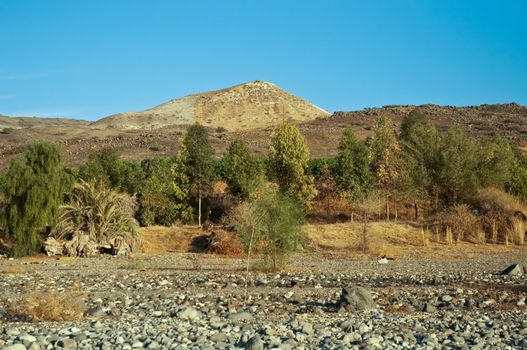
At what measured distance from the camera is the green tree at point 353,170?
4122 cm

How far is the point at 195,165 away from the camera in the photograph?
40000mm

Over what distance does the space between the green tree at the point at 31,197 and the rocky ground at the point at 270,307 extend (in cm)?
285

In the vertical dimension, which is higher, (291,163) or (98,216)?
(291,163)

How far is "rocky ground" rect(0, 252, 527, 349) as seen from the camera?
36.4 feet

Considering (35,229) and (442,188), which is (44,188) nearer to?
(35,229)

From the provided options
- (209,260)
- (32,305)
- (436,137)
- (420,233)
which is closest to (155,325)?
(32,305)

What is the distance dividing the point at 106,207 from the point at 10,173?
15.7ft

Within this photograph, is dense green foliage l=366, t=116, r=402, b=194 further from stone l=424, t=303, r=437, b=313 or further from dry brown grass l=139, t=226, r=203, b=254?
stone l=424, t=303, r=437, b=313

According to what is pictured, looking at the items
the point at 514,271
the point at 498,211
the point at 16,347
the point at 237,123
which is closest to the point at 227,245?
the point at 514,271

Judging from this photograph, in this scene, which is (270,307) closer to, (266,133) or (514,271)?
(514,271)

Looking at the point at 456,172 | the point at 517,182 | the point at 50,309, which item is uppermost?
the point at 456,172

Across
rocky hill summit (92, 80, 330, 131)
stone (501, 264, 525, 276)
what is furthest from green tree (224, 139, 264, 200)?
rocky hill summit (92, 80, 330, 131)

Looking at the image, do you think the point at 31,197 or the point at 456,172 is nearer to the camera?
the point at 31,197

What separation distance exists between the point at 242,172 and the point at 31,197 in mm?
13129
